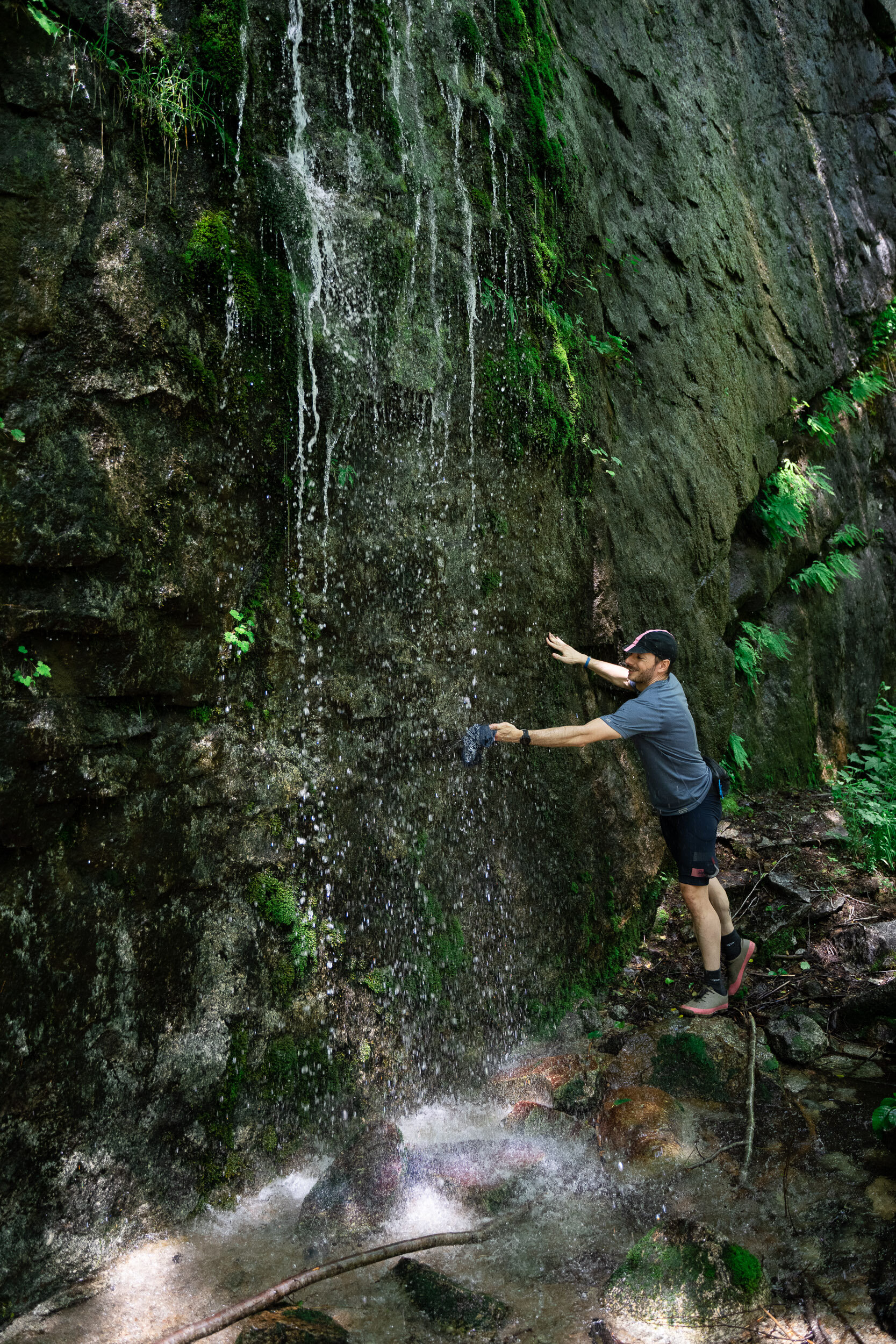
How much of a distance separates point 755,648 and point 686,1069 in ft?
15.5

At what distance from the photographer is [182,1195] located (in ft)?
12.6

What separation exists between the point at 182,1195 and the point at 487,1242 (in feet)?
4.41

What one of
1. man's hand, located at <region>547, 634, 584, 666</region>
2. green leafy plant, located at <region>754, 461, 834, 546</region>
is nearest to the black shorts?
man's hand, located at <region>547, 634, 584, 666</region>

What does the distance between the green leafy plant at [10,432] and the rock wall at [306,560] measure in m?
0.03

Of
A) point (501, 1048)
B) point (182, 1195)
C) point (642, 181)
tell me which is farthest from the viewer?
point (642, 181)

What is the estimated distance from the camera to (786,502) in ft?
28.5

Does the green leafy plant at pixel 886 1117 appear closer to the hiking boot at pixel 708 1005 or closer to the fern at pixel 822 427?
the hiking boot at pixel 708 1005

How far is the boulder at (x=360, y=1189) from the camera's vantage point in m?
3.79

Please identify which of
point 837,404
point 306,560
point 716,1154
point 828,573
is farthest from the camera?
point 837,404

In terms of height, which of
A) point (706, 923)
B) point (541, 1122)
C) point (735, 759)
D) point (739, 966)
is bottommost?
point (541, 1122)

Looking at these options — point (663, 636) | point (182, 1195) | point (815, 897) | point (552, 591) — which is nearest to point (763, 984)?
point (815, 897)

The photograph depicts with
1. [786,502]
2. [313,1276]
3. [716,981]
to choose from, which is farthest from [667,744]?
[786,502]

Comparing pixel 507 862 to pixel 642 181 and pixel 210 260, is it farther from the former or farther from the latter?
pixel 642 181

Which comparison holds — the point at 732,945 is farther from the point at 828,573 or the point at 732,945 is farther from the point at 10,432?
the point at 828,573
